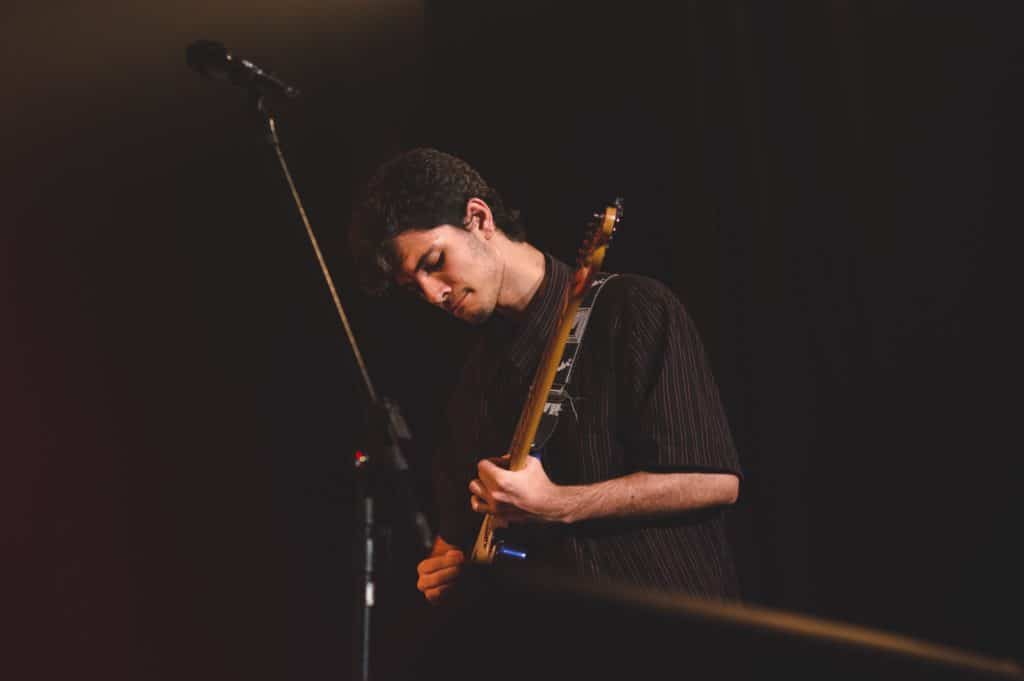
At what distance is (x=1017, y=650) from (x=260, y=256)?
2.40 meters

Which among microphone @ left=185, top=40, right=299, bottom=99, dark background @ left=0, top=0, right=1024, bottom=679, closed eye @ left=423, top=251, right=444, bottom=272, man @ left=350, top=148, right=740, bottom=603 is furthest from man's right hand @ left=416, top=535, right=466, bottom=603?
microphone @ left=185, top=40, right=299, bottom=99

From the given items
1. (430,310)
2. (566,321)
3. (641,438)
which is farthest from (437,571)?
(430,310)

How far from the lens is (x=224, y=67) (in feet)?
6.01

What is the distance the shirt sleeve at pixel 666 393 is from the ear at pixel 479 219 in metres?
0.43

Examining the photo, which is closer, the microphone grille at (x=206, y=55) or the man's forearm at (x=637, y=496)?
the man's forearm at (x=637, y=496)

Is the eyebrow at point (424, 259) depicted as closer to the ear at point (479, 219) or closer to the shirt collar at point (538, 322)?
the ear at point (479, 219)

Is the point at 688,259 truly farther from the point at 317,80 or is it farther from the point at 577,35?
the point at 317,80

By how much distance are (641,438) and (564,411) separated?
180mm

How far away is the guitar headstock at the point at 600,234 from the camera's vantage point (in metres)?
1.32

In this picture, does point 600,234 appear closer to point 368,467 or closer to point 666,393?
point 666,393

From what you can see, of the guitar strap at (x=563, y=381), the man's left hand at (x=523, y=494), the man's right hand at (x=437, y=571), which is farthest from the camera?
the man's right hand at (x=437, y=571)

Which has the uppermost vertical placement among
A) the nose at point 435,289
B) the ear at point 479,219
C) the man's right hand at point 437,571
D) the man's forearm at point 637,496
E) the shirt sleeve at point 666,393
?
the ear at point 479,219

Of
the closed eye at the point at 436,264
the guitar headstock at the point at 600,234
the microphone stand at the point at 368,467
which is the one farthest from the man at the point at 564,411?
the guitar headstock at the point at 600,234

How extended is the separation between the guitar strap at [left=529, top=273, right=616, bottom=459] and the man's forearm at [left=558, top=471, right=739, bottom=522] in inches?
4.8
